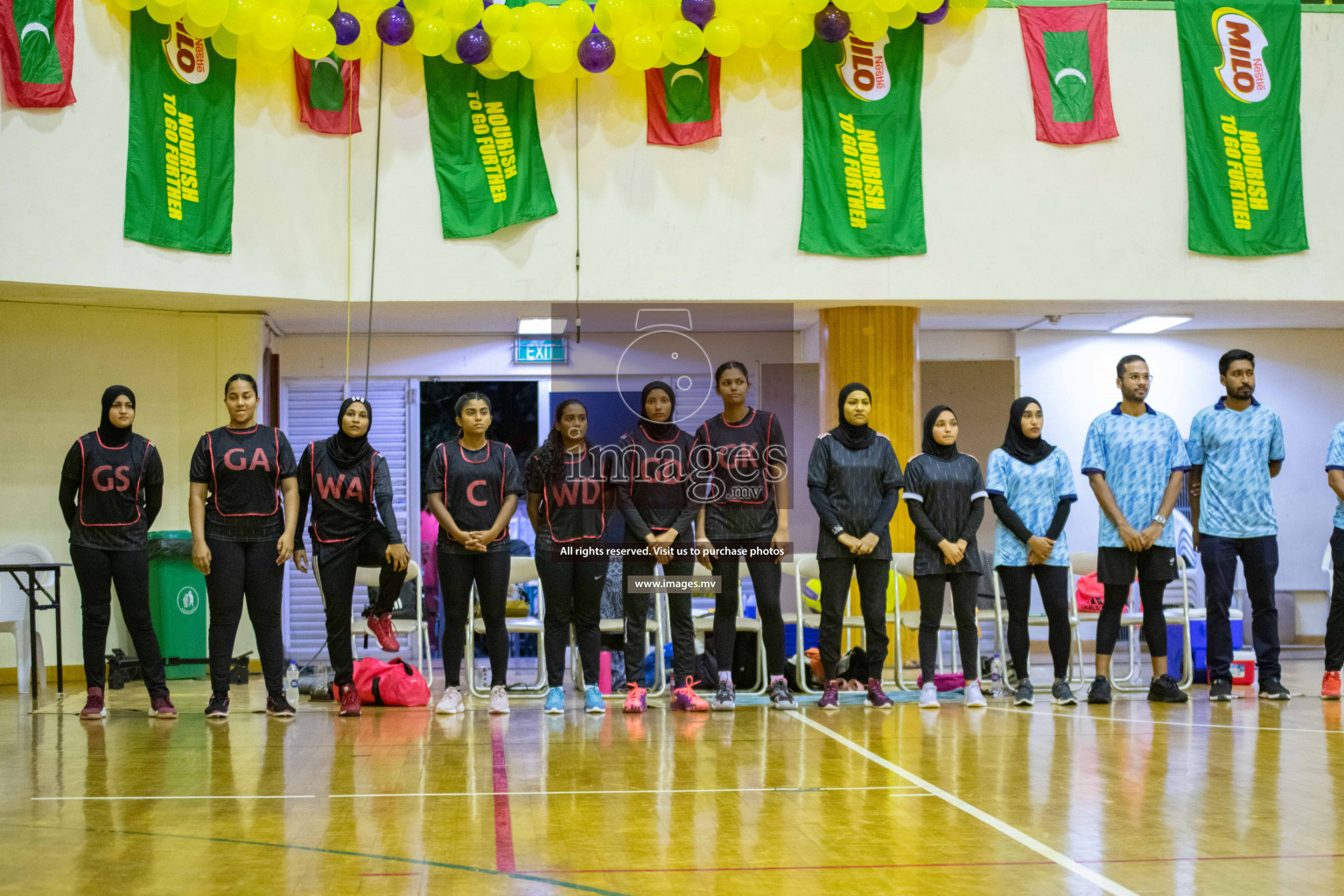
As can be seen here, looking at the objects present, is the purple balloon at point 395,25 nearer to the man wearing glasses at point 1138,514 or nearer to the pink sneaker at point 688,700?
the pink sneaker at point 688,700

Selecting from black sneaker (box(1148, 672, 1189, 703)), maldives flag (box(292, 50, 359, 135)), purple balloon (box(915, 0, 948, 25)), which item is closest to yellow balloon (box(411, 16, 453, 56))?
maldives flag (box(292, 50, 359, 135))

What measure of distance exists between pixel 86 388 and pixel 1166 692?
290 inches

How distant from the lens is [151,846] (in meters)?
3.34

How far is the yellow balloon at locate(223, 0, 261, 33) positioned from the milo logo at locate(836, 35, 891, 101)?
381 centimetres

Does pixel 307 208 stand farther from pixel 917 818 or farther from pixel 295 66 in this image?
pixel 917 818

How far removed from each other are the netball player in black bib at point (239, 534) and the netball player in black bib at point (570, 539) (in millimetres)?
1301

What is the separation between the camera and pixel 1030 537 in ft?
20.6

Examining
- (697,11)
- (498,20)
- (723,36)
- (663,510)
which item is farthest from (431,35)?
(663,510)

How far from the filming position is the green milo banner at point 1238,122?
838 cm

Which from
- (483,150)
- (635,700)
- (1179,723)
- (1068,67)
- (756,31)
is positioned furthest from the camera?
(1068,67)

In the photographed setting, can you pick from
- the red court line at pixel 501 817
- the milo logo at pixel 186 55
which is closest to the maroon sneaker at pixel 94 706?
the red court line at pixel 501 817

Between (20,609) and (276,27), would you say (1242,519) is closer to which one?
(276,27)

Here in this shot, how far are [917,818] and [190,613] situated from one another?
20.6 ft

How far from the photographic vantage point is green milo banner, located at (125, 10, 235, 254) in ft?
24.3
